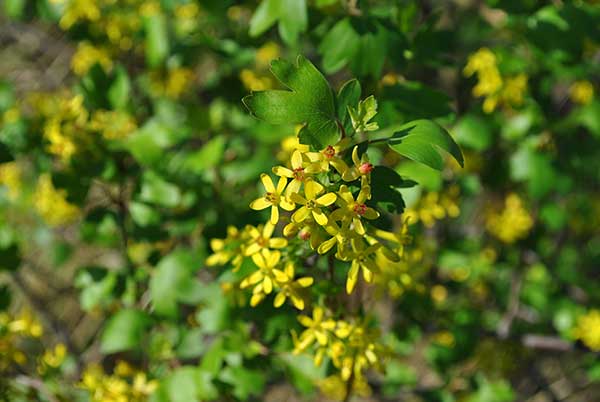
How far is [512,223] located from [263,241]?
6.91ft

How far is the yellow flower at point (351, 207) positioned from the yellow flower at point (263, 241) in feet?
0.93

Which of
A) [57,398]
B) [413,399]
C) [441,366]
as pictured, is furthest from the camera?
[413,399]

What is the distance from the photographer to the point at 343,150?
1.48 meters

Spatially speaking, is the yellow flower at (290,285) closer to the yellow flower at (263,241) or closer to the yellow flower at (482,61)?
the yellow flower at (263,241)

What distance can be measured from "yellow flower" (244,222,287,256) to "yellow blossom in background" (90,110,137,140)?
39.3 inches

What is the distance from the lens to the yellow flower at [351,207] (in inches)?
55.2

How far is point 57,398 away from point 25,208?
6.02ft

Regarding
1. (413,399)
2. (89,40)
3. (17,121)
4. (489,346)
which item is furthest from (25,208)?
(489,346)

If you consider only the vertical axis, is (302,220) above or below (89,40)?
above

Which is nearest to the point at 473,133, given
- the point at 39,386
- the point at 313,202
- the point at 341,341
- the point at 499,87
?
the point at 499,87

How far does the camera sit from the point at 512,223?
3451 mm

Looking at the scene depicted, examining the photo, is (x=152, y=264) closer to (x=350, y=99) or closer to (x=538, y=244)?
(x=350, y=99)

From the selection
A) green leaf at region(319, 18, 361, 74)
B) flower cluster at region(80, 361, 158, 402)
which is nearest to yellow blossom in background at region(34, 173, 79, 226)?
flower cluster at region(80, 361, 158, 402)

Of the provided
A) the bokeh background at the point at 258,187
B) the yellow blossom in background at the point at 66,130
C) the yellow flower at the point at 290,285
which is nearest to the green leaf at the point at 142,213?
the bokeh background at the point at 258,187
